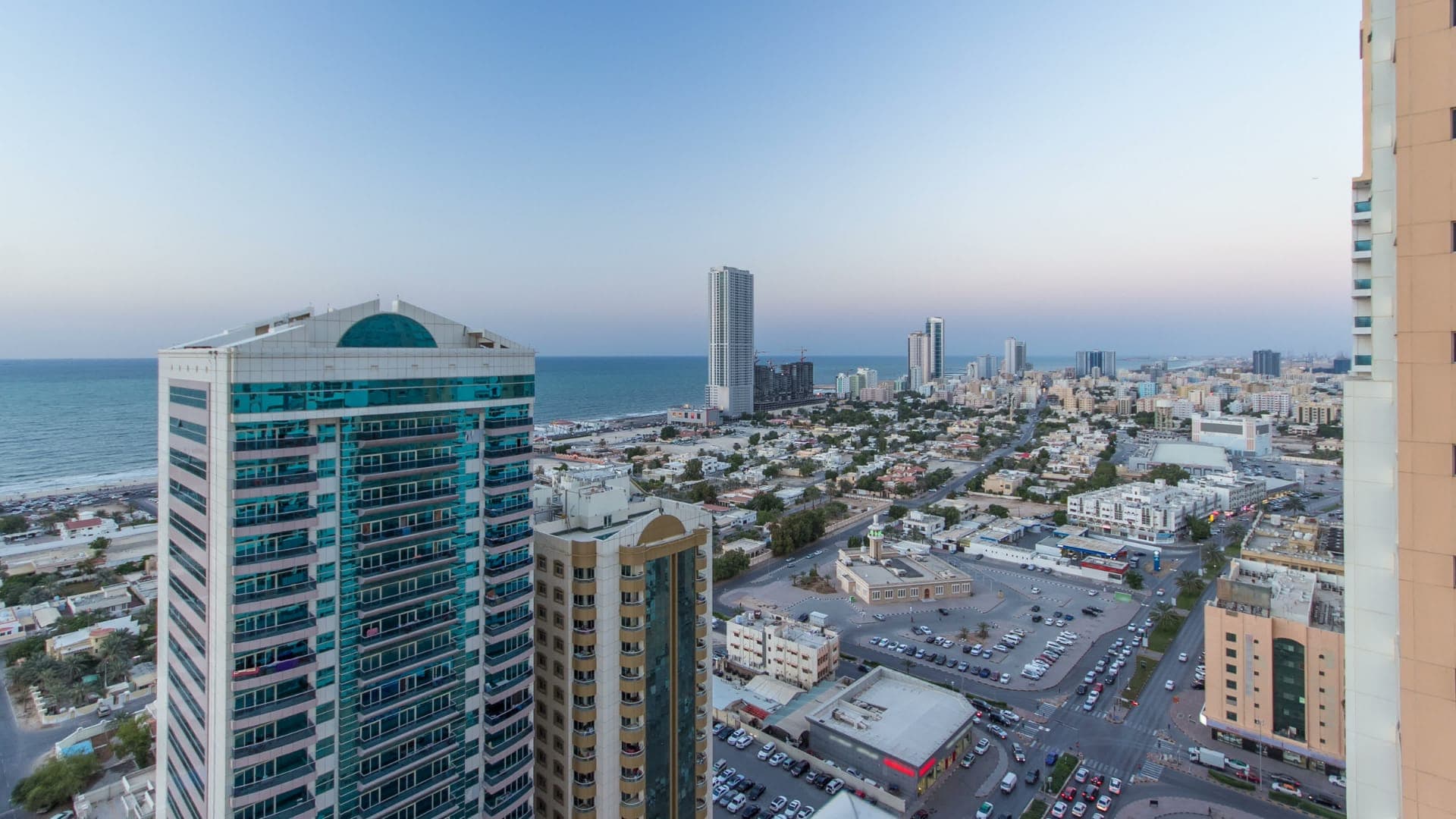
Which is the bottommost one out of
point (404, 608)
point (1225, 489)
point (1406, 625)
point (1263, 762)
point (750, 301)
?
point (1263, 762)

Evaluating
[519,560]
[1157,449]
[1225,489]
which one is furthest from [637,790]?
[1157,449]

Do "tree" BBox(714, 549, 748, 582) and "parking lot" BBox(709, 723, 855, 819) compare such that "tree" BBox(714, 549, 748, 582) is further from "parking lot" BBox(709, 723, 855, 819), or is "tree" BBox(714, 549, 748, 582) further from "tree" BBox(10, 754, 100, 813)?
"tree" BBox(10, 754, 100, 813)

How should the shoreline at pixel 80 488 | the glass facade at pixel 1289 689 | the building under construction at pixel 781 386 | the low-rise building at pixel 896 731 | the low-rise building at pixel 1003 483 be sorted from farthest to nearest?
1. the building under construction at pixel 781 386
2. the low-rise building at pixel 1003 483
3. the shoreline at pixel 80 488
4. the glass facade at pixel 1289 689
5. the low-rise building at pixel 896 731

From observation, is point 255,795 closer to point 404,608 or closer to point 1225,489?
point 404,608

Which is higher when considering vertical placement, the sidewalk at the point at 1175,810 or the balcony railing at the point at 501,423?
the balcony railing at the point at 501,423

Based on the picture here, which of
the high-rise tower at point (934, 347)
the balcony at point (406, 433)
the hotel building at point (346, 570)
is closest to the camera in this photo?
the hotel building at point (346, 570)

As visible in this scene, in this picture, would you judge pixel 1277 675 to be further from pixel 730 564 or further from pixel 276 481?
pixel 276 481

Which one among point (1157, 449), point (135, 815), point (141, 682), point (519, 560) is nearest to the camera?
point (519, 560)

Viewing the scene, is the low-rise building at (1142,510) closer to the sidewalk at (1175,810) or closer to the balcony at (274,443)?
the sidewalk at (1175,810)

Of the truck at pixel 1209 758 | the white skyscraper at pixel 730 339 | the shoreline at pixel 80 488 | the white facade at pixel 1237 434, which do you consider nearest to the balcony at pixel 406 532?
the truck at pixel 1209 758
